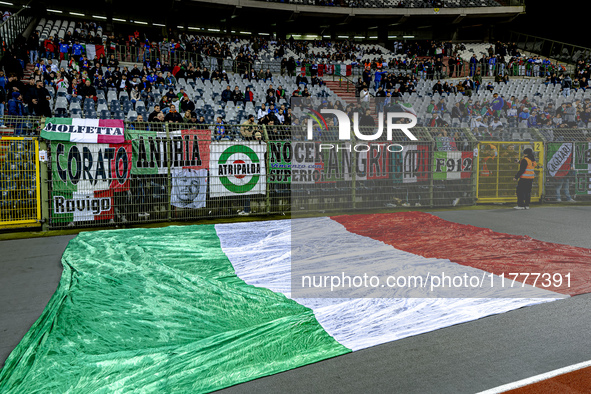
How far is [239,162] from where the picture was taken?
9.77 meters

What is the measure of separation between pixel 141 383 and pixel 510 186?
12.0 metres

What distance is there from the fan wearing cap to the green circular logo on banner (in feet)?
22.7

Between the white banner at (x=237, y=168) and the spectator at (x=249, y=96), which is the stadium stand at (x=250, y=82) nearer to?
the spectator at (x=249, y=96)

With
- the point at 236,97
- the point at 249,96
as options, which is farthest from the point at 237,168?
the point at 249,96

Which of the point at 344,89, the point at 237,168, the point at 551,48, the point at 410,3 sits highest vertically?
the point at 410,3

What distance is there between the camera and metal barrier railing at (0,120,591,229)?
8.45 meters

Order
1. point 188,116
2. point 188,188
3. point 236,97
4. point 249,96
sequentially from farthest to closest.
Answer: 1. point 249,96
2. point 236,97
3. point 188,116
4. point 188,188

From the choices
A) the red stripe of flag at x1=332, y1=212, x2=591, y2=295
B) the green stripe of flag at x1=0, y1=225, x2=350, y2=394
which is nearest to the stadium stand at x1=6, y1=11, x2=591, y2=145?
the red stripe of flag at x1=332, y1=212, x2=591, y2=295

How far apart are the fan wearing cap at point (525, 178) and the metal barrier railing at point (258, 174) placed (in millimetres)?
729

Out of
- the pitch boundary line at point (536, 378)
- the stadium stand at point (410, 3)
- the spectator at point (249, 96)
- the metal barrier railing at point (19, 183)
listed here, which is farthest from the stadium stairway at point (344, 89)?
the pitch boundary line at point (536, 378)

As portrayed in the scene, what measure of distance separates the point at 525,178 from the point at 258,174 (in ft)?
23.1

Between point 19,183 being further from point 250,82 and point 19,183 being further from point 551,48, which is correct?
point 551,48

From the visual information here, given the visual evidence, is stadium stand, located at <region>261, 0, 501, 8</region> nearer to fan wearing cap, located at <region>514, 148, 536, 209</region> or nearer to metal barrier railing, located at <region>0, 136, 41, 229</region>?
fan wearing cap, located at <region>514, 148, 536, 209</region>

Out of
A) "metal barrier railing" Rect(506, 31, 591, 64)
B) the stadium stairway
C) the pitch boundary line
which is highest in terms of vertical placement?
"metal barrier railing" Rect(506, 31, 591, 64)
